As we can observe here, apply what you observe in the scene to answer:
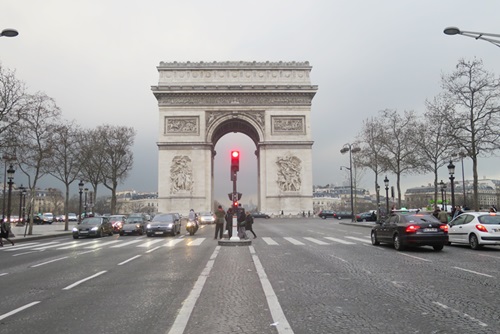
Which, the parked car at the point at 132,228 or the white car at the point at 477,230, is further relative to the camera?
the parked car at the point at 132,228

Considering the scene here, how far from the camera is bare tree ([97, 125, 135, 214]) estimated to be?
5644 cm

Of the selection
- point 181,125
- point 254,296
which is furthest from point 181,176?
point 254,296

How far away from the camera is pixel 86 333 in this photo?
539 centimetres

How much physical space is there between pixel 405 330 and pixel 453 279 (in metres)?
4.57

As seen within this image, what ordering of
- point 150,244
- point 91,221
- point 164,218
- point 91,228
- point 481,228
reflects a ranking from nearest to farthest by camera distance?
point 481,228 < point 150,244 < point 91,228 < point 164,218 < point 91,221

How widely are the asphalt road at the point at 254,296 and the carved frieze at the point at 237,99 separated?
49.3 metres

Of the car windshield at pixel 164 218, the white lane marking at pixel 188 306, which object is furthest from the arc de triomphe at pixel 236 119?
the white lane marking at pixel 188 306

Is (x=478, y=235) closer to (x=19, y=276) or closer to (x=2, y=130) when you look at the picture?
(x=19, y=276)

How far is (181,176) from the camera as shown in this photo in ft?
194

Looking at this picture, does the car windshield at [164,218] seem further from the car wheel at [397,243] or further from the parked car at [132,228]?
the car wheel at [397,243]

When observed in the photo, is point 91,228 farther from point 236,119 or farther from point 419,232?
point 236,119

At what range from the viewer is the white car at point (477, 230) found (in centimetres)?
1625

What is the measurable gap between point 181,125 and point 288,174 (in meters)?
15.7

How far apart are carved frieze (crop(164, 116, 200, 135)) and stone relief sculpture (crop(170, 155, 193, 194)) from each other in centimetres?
387
